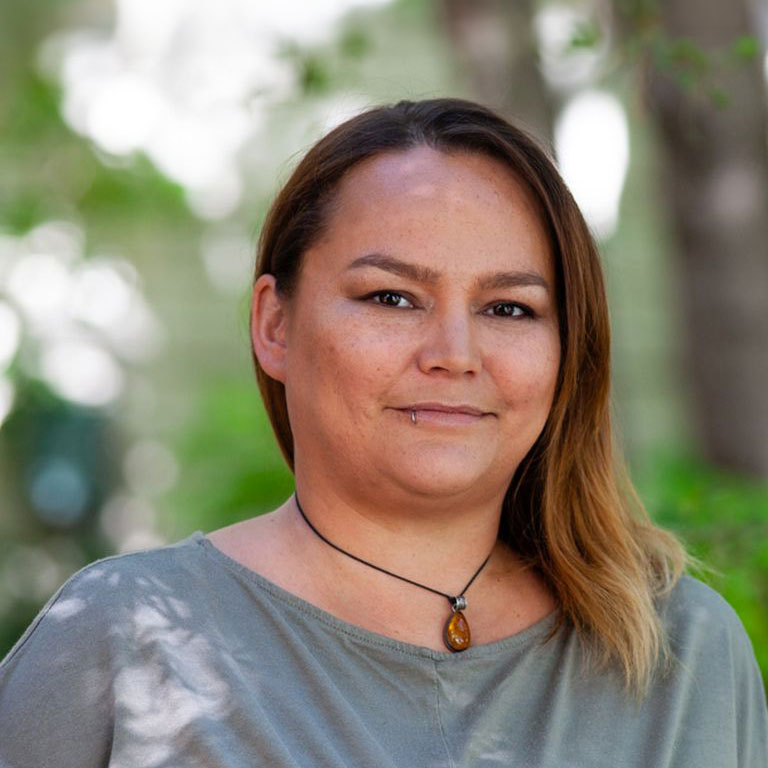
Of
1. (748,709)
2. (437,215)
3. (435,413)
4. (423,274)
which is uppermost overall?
(437,215)

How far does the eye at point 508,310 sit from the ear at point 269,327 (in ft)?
1.37

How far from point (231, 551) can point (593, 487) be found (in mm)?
783

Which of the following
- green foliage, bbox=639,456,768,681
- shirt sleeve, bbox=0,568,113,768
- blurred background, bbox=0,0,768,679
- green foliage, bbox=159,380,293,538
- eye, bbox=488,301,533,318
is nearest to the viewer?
shirt sleeve, bbox=0,568,113,768

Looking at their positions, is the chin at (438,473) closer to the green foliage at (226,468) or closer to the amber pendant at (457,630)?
the amber pendant at (457,630)

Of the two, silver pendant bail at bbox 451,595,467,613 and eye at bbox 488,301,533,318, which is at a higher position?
eye at bbox 488,301,533,318

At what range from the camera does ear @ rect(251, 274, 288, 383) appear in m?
2.74

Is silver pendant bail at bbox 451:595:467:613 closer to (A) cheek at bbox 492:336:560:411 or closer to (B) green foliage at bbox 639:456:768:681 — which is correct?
(A) cheek at bbox 492:336:560:411

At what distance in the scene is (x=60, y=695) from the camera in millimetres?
2324

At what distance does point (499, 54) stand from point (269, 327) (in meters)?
2.74

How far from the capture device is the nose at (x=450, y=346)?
2.44 m

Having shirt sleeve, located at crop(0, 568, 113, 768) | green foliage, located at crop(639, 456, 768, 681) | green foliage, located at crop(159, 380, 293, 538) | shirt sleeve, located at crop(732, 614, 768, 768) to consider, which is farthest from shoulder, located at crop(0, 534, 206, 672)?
green foliage, located at crop(159, 380, 293, 538)

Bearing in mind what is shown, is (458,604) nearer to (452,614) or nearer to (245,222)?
(452,614)

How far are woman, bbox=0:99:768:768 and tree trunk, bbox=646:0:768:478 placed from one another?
2079 mm

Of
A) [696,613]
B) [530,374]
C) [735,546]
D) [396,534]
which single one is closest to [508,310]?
[530,374]
